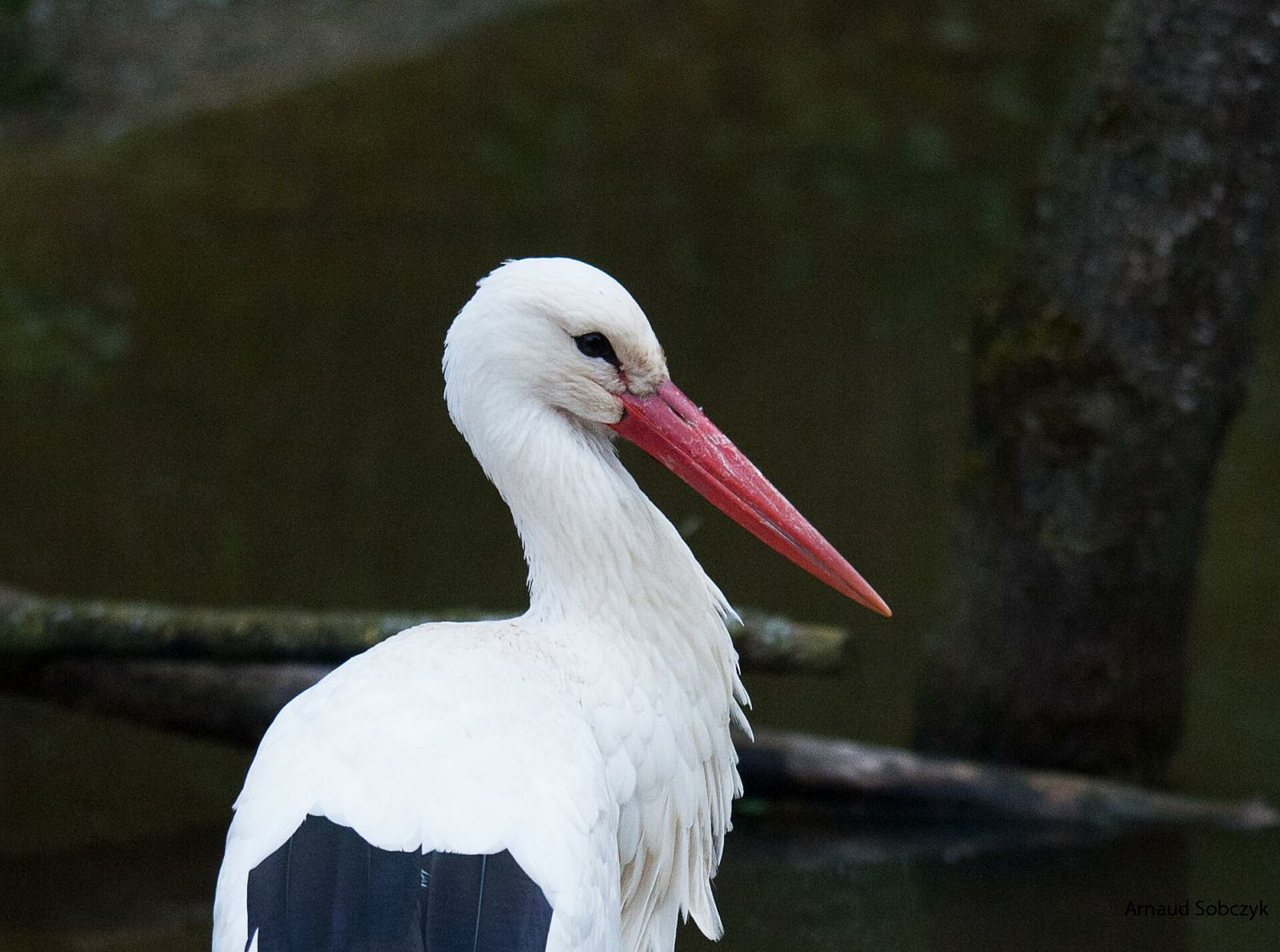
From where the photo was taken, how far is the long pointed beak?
2.85 m

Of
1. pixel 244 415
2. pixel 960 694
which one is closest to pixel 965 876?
pixel 960 694

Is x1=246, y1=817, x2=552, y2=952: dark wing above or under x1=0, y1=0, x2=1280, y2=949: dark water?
above

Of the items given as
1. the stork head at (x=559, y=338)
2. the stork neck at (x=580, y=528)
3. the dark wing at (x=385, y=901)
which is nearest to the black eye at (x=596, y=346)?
the stork head at (x=559, y=338)

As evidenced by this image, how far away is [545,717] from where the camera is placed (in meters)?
2.62

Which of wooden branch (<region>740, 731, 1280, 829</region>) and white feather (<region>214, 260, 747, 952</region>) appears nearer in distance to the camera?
white feather (<region>214, 260, 747, 952</region>)

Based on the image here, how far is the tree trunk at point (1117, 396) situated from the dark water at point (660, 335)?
30 cm

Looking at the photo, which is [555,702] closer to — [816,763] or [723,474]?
[723,474]

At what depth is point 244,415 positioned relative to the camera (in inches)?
267

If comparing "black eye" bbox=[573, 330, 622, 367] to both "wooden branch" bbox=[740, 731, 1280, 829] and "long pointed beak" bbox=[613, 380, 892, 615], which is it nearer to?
"long pointed beak" bbox=[613, 380, 892, 615]

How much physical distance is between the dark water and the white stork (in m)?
0.96

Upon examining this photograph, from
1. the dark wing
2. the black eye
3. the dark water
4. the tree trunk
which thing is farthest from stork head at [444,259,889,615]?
the tree trunk

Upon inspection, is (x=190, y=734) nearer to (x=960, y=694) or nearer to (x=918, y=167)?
(x=960, y=694)

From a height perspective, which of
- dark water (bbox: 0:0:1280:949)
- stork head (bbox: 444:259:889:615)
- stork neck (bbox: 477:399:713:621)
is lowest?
dark water (bbox: 0:0:1280:949)

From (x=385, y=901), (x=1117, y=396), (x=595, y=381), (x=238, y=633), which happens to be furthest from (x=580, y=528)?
(x=1117, y=396)
